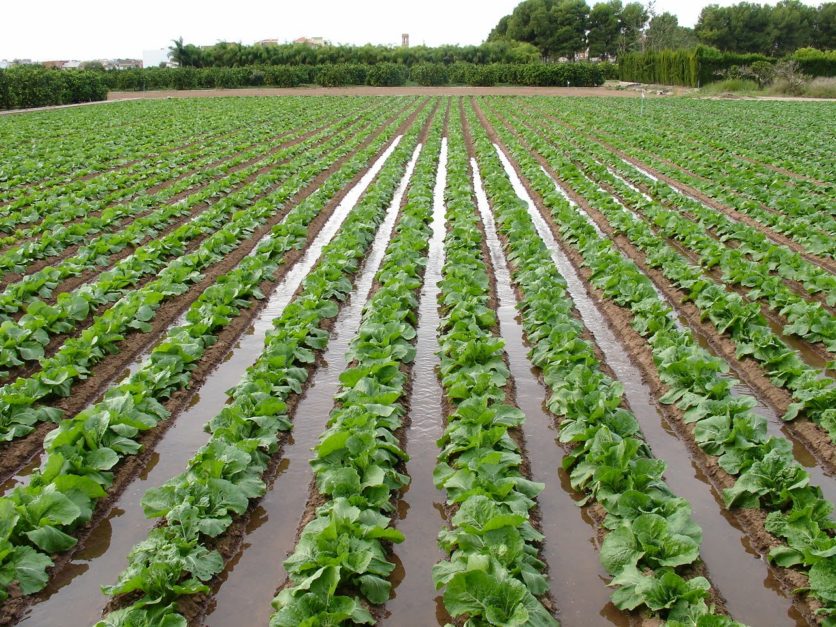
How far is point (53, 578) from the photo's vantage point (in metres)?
4.36

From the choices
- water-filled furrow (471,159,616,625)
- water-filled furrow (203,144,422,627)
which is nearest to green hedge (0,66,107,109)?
water-filled furrow (203,144,422,627)

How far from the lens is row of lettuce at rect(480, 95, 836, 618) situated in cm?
429

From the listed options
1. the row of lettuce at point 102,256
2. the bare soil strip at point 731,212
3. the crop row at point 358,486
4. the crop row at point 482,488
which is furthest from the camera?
the bare soil strip at point 731,212

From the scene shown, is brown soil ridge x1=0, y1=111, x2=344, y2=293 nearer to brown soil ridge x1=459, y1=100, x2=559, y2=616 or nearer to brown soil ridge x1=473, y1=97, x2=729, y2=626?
brown soil ridge x1=459, y1=100, x2=559, y2=616

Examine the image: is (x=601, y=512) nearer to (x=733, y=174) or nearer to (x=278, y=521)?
(x=278, y=521)

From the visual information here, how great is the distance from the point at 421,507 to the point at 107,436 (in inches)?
109

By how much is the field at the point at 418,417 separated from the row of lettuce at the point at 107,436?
0.03 metres

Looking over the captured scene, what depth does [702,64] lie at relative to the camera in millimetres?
59844

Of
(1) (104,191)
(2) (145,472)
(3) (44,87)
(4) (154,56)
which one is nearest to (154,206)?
(1) (104,191)

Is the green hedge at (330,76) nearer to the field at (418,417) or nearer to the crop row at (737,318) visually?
the field at (418,417)

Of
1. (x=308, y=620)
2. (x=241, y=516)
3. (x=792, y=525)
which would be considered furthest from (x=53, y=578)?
(x=792, y=525)

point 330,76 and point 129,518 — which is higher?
point 330,76

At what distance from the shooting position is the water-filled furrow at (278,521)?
165 inches

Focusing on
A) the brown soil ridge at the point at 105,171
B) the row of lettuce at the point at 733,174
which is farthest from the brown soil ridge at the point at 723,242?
the brown soil ridge at the point at 105,171
